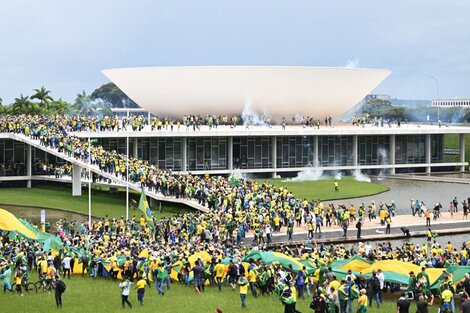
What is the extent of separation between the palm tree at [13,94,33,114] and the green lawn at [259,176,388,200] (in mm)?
34086

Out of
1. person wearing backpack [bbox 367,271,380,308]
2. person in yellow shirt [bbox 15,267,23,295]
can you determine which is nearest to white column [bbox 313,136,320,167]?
person wearing backpack [bbox 367,271,380,308]

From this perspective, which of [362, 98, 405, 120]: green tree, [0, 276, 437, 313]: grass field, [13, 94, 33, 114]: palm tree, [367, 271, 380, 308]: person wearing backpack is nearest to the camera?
[0, 276, 437, 313]: grass field

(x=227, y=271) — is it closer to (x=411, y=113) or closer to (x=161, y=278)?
(x=161, y=278)

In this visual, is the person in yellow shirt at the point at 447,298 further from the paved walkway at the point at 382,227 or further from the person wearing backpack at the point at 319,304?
the paved walkway at the point at 382,227

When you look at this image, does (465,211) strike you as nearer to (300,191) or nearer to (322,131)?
(300,191)

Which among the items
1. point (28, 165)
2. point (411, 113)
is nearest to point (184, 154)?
point (28, 165)

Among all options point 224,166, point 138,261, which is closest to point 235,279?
point 138,261

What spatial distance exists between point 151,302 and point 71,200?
23.6 metres

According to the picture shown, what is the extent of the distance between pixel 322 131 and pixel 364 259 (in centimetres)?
3476

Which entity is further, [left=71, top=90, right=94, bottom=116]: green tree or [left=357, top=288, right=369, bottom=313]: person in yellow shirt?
[left=71, top=90, right=94, bottom=116]: green tree

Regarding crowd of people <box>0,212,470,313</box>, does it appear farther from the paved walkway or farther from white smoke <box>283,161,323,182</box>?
white smoke <box>283,161,323,182</box>

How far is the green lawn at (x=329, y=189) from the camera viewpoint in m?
43.2

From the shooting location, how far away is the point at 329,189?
45688mm

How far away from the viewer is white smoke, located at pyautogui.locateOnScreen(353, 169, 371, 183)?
52.5 meters
